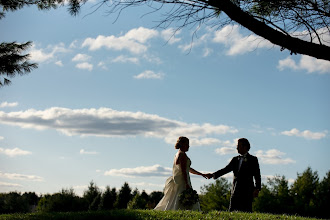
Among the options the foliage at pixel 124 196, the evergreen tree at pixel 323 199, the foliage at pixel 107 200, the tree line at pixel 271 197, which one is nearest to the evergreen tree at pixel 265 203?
the tree line at pixel 271 197

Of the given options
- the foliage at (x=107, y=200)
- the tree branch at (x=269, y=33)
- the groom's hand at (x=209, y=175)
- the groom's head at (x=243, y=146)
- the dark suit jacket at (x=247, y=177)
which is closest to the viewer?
the tree branch at (x=269, y=33)

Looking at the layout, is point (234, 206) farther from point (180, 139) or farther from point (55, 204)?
point (55, 204)

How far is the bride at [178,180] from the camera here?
1158cm

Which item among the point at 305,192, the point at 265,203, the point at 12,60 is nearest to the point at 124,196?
the point at 265,203

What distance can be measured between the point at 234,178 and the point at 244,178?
1.20 ft

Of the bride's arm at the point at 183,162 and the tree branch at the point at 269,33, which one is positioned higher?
the tree branch at the point at 269,33

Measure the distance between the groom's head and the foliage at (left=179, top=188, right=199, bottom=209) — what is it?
6.33 ft

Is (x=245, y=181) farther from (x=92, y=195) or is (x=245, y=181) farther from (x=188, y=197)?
(x=92, y=195)

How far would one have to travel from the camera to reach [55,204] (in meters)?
37.6

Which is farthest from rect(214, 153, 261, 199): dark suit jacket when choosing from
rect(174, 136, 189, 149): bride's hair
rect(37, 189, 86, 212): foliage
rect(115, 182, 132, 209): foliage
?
rect(115, 182, 132, 209): foliage

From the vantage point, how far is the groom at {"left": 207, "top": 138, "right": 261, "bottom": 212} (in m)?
10.8

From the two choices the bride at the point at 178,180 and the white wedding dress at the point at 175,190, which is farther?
the white wedding dress at the point at 175,190

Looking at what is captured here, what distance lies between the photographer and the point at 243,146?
11.0 meters

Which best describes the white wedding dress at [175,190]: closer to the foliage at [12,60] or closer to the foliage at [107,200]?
the foliage at [12,60]
